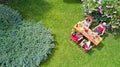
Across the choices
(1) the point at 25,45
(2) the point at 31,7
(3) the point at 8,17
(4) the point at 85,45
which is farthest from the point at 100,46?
(3) the point at 8,17

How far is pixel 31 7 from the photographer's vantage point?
9461 millimetres

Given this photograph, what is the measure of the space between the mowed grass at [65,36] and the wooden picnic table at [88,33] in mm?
285

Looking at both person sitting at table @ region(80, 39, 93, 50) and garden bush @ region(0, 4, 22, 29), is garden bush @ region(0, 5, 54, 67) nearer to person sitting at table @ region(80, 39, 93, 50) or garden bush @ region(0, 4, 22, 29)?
garden bush @ region(0, 4, 22, 29)

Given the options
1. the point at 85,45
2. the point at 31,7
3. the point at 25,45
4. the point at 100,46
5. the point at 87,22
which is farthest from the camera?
the point at 31,7

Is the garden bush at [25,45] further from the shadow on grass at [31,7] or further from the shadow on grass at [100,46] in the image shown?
the shadow on grass at [100,46]

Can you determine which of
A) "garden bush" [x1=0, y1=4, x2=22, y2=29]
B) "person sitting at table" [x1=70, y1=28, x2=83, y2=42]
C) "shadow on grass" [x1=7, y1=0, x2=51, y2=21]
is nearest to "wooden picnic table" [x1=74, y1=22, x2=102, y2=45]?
"person sitting at table" [x1=70, y1=28, x2=83, y2=42]

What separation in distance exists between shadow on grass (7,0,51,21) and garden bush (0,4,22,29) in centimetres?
44

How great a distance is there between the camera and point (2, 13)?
28.7 ft

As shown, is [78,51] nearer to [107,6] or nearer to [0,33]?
[107,6]

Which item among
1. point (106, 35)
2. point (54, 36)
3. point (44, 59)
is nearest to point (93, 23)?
point (106, 35)

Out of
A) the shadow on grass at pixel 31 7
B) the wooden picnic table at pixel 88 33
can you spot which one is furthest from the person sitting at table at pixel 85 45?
the shadow on grass at pixel 31 7

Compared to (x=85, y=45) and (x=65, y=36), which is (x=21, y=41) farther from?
(x=85, y=45)

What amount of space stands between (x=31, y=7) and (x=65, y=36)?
1.42 m

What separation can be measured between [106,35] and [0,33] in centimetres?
285
